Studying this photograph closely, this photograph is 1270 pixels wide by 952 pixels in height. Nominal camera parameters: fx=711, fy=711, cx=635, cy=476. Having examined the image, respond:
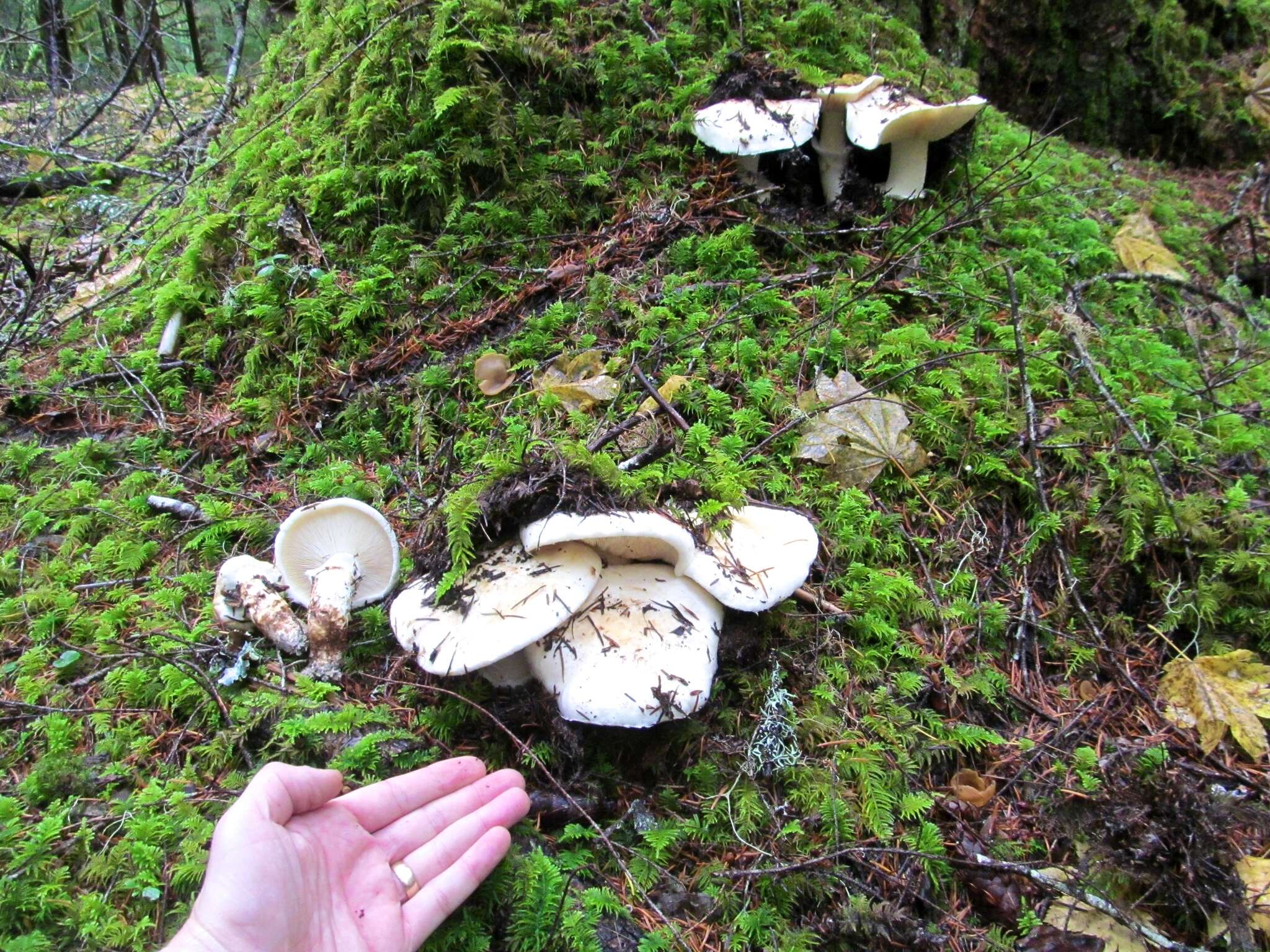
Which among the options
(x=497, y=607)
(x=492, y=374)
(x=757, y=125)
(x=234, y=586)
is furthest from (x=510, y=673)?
(x=757, y=125)

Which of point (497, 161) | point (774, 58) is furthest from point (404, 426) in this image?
point (774, 58)

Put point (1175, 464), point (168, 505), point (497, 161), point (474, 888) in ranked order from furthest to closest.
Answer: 1. point (497, 161)
2. point (168, 505)
3. point (1175, 464)
4. point (474, 888)

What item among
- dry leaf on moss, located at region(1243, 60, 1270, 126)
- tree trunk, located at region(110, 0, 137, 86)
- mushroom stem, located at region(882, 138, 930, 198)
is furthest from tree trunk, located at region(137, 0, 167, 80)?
dry leaf on moss, located at region(1243, 60, 1270, 126)

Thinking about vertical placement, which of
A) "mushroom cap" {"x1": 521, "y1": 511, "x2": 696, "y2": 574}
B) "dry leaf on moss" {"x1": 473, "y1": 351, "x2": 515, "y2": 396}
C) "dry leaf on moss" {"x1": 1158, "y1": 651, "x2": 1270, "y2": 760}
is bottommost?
"dry leaf on moss" {"x1": 1158, "y1": 651, "x2": 1270, "y2": 760}

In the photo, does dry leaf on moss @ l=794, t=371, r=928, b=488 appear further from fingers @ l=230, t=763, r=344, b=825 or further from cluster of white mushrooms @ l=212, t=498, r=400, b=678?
fingers @ l=230, t=763, r=344, b=825

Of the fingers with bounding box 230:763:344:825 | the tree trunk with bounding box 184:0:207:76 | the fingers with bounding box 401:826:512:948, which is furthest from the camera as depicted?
the tree trunk with bounding box 184:0:207:76

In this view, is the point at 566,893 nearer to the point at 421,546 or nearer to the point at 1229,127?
the point at 421,546

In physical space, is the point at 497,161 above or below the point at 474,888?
above
